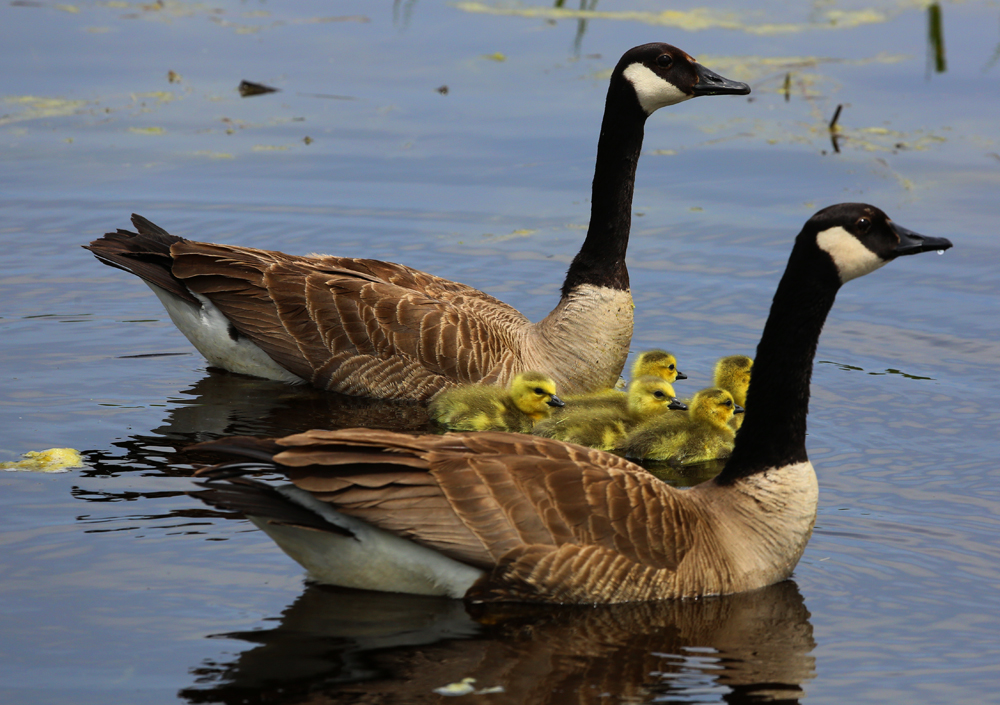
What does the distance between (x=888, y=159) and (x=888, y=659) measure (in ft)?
32.3

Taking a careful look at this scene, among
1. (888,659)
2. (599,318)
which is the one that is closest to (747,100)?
(599,318)

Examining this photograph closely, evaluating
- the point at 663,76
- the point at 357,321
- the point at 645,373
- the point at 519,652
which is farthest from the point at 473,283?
the point at 519,652

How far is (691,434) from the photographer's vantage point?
970cm

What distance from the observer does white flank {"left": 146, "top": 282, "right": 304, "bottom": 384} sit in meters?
10.9

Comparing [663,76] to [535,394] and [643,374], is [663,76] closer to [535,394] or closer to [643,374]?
[643,374]

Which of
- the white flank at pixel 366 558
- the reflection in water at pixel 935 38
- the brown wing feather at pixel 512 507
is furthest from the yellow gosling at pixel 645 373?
the reflection in water at pixel 935 38

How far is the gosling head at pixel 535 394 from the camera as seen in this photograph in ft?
32.6

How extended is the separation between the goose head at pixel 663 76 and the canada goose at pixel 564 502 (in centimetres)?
362

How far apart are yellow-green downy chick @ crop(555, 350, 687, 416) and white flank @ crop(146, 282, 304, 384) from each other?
2.43m

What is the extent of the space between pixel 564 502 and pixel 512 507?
11.3 inches

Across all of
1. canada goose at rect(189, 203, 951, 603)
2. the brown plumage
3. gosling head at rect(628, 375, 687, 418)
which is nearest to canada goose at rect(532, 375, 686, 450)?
gosling head at rect(628, 375, 687, 418)

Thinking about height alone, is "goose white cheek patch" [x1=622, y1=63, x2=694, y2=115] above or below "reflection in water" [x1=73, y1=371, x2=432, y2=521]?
above

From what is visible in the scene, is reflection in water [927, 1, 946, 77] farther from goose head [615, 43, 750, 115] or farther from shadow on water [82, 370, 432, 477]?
shadow on water [82, 370, 432, 477]

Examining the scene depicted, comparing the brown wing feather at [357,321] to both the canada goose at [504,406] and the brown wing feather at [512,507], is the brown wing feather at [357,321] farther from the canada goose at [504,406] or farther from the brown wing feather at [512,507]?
the brown wing feather at [512,507]
